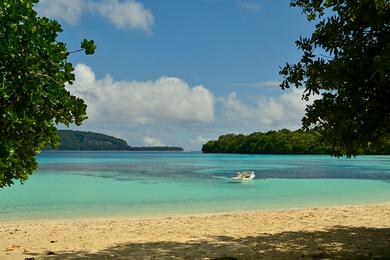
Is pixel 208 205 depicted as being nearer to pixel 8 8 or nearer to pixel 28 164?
pixel 28 164

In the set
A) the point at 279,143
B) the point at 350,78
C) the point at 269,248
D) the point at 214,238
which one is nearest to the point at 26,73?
the point at 350,78

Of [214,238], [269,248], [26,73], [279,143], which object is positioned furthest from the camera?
[279,143]

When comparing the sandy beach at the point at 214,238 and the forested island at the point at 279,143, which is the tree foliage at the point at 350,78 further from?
the forested island at the point at 279,143

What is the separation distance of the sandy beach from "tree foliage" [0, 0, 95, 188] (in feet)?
20.4

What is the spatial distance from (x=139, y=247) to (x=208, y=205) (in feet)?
52.4

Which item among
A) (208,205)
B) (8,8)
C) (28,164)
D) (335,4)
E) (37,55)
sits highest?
(335,4)

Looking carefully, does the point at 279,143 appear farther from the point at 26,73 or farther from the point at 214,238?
the point at 26,73

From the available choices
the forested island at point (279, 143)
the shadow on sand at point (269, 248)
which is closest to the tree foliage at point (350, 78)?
the shadow on sand at point (269, 248)

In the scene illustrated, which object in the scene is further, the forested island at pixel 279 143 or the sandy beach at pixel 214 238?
the forested island at pixel 279 143

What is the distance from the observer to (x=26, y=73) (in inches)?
243

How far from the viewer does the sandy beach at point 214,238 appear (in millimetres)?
11922

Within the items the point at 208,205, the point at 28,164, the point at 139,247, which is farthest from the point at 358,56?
the point at 208,205

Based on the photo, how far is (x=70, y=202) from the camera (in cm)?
3194

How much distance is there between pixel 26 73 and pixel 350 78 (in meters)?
5.71
